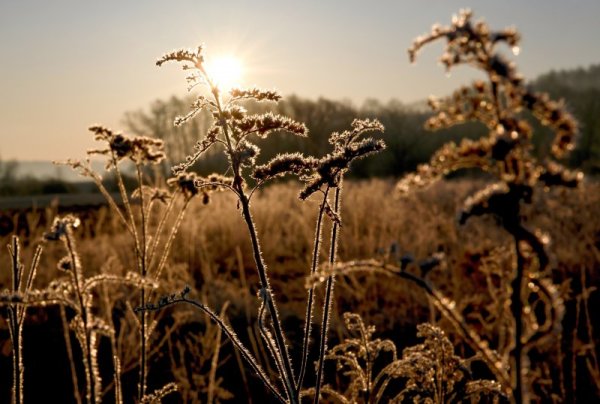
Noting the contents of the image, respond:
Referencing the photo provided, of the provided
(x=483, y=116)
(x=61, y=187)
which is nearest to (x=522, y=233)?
(x=483, y=116)

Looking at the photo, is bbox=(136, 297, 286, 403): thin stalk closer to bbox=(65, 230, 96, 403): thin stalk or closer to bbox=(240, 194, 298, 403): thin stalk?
bbox=(240, 194, 298, 403): thin stalk

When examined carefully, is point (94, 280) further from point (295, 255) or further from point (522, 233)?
point (295, 255)

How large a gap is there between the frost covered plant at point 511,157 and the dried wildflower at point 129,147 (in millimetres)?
1836

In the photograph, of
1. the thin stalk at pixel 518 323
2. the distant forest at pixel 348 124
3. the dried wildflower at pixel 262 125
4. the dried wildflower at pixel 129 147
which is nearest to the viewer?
the thin stalk at pixel 518 323

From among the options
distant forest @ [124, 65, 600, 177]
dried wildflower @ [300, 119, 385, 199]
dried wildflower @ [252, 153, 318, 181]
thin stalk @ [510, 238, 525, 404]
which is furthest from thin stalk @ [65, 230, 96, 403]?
distant forest @ [124, 65, 600, 177]

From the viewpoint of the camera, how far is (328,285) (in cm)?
196

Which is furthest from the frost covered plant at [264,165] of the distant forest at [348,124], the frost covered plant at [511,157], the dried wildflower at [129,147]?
the distant forest at [348,124]

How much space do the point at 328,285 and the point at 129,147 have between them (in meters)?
1.32

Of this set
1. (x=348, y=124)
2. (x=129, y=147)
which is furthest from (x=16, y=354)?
(x=348, y=124)

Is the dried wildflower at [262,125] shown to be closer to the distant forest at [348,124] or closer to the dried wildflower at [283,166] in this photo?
the dried wildflower at [283,166]

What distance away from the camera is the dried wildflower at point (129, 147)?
111 inches

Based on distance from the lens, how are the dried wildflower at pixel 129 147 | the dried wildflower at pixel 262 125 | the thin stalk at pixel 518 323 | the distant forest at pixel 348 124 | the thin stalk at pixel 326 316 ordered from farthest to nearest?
1. the distant forest at pixel 348 124
2. the dried wildflower at pixel 129 147
3. the dried wildflower at pixel 262 125
4. the thin stalk at pixel 326 316
5. the thin stalk at pixel 518 323

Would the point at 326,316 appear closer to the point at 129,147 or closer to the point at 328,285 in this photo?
the point at 328,285

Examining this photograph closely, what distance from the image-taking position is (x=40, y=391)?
5.68 metres
